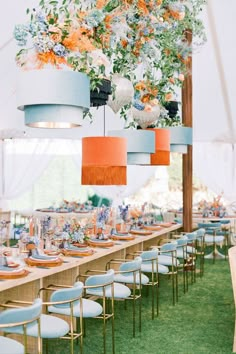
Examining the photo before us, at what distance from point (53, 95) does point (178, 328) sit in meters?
3.00

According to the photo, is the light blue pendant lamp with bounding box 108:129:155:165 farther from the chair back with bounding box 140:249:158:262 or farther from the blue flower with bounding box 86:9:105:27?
the blue flower with bounding box 86:9:105:27

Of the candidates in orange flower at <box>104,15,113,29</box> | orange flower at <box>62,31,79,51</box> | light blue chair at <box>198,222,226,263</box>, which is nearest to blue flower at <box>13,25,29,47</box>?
orange flower at <box>62,31,79,51</box>

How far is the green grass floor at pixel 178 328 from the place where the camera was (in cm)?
466

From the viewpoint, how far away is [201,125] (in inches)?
388

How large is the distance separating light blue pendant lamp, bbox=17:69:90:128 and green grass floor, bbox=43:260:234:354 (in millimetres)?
2236

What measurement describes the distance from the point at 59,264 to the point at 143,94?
1.76m

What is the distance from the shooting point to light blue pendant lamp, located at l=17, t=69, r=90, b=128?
3.24 meters

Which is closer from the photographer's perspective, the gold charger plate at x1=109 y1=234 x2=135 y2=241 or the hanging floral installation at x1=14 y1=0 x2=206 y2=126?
the hanging floral installation at x1=14 y1=0 x2=206 y2=126

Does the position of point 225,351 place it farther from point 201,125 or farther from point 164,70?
point 201,125

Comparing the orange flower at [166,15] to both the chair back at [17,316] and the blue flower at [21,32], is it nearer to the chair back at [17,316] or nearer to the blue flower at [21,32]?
the blue flower at [21,32]

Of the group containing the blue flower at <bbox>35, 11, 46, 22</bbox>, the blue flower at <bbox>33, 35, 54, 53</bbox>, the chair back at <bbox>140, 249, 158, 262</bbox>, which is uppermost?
the blue flower at <bbox>35, 11, 46, 22</bbox>

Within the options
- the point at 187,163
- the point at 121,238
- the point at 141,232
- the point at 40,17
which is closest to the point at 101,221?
the point at 121,238

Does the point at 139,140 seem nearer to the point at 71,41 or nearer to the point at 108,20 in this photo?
the point at 108,20

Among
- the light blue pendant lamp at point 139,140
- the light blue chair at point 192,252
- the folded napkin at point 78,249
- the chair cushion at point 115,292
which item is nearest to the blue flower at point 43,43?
the light blue pendant lamp at point 139,140
